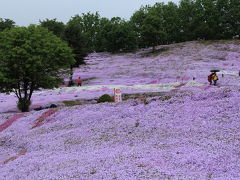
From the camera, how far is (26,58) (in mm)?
37812

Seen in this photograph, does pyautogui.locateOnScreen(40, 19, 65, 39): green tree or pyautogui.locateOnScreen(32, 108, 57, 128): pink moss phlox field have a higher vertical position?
pyautogui.locateOnScreen(40, 19, 65, 39): green tree

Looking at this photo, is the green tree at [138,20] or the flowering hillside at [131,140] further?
the green tree at [138,20]

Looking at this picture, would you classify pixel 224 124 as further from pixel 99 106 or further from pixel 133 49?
pixel 133 49

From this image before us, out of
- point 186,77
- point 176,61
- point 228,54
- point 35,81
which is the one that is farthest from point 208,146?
point 228,54

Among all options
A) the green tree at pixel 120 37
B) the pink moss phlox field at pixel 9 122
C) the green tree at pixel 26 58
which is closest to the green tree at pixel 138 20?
the green tree at pixel 120 37

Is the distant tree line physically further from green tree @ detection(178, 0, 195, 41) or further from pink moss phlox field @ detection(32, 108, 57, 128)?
pink moss phlox field @ detection(32, 108, 57, 128)

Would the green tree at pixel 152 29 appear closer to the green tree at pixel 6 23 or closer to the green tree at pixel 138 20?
the green tree at pixel 138 20

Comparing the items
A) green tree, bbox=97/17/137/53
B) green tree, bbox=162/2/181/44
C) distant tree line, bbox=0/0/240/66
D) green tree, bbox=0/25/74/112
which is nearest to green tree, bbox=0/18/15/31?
distant tree line, bbox=0/0/240/66

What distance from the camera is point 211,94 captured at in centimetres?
2212

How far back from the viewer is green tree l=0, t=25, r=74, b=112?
37500 mm

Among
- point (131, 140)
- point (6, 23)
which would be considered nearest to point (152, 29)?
point (6, 23)

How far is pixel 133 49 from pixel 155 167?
103410mm

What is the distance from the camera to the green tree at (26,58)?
123ft

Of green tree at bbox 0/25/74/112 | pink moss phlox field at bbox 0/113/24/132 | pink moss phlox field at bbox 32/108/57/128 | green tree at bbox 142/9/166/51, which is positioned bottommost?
pink moss phlox field at bbox 0/113/24/132
